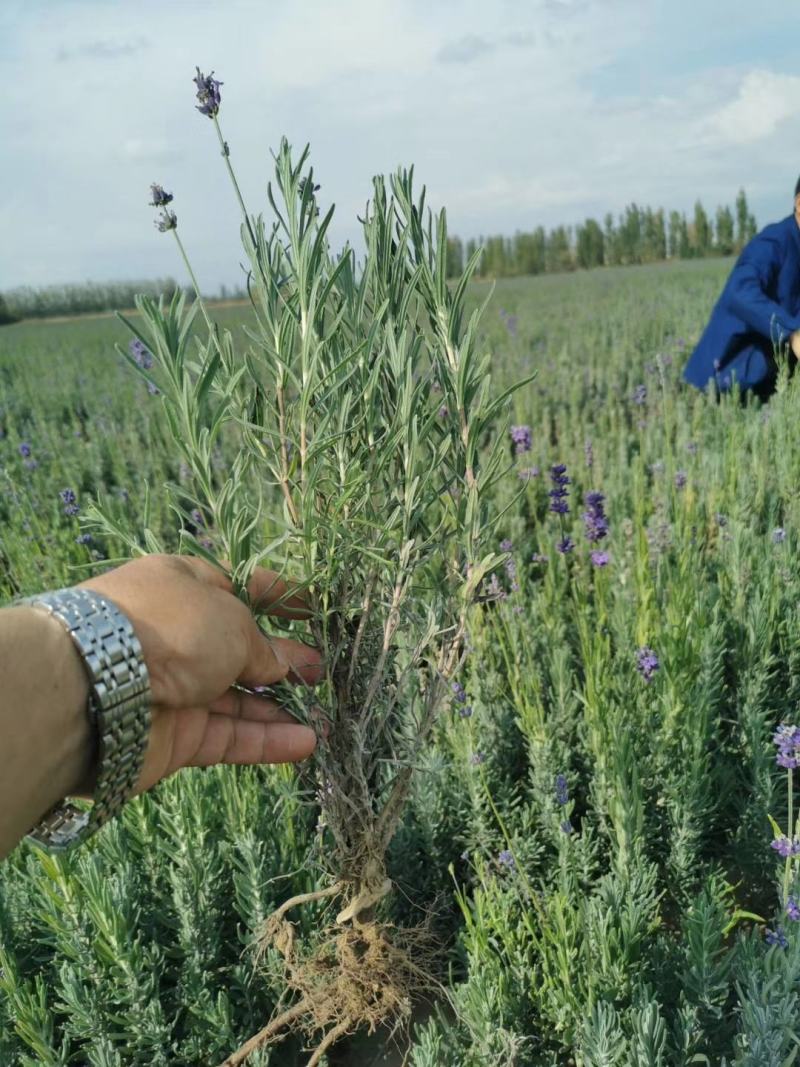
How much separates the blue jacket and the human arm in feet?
13.6

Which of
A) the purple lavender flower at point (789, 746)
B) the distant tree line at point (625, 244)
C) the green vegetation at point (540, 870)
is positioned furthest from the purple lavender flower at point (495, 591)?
the distant tree line at point (625, 244)

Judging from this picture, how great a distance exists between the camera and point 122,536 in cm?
109

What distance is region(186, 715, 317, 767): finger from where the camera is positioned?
1120 millimetres

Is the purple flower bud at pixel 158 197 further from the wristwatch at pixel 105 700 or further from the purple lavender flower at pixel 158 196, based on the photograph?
the wristwatch at pixel 105 700

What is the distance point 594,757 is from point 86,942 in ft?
3.64

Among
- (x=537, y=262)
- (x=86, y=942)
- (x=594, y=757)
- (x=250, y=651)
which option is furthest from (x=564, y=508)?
(x=537, y=262)

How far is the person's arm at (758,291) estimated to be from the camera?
445cm

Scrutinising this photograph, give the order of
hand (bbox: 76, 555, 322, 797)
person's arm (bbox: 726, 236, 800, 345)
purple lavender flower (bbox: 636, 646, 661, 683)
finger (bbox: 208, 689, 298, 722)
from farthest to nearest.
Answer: person's arm (bbox: 726, 236, 800, 345) < purple lavender flower (bbox: 636, 646, 661, 683) < finger (bbox: 208, 689, 298, 722) < hand (bbox: 76, 555, 322, 797)

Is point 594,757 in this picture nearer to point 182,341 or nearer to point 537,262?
point 182,341

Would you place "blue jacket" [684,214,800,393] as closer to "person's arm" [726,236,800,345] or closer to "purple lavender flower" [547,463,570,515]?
"person's arm" [726,236,800,345]

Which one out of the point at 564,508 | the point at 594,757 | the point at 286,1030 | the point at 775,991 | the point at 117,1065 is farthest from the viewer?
the point at 564,508

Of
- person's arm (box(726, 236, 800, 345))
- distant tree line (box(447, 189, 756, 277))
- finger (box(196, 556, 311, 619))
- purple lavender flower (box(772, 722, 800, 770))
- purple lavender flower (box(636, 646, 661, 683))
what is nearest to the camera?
finger (box(196, 556, 311, 619))

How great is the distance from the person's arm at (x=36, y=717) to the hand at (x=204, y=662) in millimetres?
66

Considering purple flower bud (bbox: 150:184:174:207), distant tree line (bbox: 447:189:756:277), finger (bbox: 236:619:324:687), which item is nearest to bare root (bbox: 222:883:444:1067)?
finger (bbox: 236:619:324:687)
